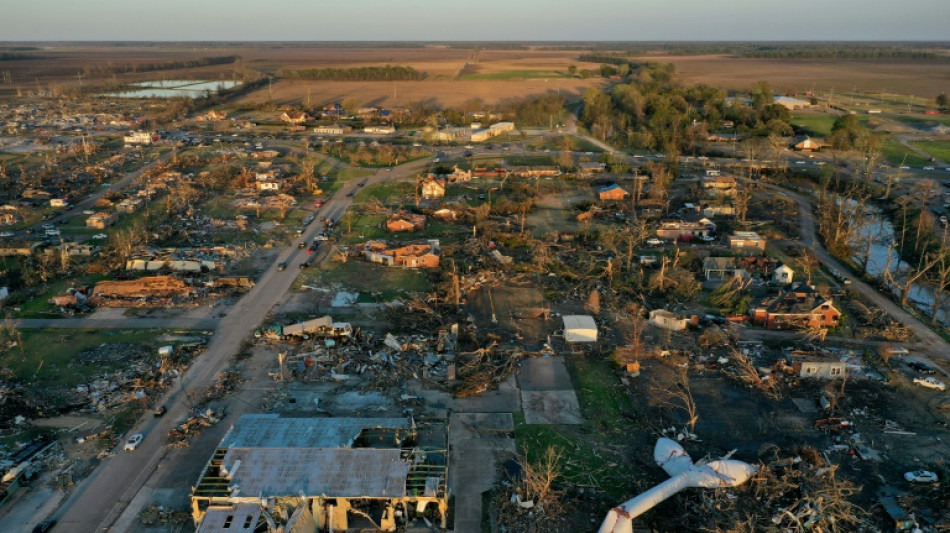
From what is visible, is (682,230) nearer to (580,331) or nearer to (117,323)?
(580,331)

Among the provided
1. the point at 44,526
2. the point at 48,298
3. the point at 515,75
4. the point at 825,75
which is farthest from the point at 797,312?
the point at 825,75

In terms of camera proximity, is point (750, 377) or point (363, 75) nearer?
point (750, 377)

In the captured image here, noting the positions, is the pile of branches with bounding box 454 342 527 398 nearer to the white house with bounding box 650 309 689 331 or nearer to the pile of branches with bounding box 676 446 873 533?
the white house with bounding box 650 309 689 331

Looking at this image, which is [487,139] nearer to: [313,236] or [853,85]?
[313,236]

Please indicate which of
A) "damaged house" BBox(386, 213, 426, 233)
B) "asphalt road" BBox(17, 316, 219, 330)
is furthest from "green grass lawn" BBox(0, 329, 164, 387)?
"damaged house" BBox(386, 213, 426, 233)

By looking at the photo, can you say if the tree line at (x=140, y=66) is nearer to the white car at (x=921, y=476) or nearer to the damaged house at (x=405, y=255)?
the damaged house at (x=405, y=255)

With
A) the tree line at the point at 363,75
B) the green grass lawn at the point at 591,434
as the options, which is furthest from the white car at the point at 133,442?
the tree line at the point at 363,75

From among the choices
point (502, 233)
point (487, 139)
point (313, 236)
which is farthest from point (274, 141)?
point (502, 233)
